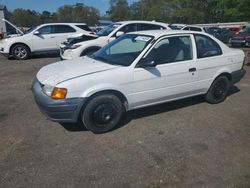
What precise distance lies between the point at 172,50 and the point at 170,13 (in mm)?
67644

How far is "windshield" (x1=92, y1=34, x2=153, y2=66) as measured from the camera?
479 centimetres

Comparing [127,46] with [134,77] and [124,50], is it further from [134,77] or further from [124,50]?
[134,77]

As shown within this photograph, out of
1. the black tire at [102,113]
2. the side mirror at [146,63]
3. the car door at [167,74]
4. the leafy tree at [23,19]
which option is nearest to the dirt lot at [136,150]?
the black tire at [102,113]

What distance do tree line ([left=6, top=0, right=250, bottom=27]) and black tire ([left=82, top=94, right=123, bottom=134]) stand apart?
122 ft

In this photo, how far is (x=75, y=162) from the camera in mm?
3693

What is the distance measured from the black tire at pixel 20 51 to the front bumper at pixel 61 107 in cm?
889

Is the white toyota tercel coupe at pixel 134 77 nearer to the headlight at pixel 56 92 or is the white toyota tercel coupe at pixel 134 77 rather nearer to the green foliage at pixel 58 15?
the headlight at pixel 56 92

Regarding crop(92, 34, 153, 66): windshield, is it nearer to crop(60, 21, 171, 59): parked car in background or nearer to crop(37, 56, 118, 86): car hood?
crop(37, 56, 118, 86): car hood

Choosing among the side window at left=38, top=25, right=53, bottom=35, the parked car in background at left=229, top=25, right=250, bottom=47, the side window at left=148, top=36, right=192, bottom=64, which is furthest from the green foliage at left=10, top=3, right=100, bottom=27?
the side window at left=148, top=36, right=192, bottom=64

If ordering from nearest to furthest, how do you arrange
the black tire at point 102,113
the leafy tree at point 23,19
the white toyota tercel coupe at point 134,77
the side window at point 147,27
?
the white toyota tercel coupe at point 134,77 → the black tire at point 102,113 → the side window at point 147,27 → the leafy tree at point 23,19

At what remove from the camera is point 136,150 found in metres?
3.99

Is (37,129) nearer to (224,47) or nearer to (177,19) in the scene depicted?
(224,47)

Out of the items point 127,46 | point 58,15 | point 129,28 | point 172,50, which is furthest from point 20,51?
point 58,15

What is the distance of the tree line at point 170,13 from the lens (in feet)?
143
